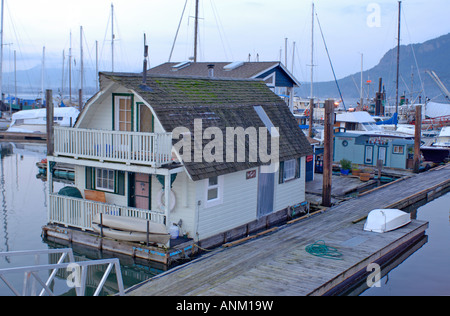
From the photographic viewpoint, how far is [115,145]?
56.3ft

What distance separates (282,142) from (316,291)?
9.49m

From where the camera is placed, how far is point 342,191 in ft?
87.8

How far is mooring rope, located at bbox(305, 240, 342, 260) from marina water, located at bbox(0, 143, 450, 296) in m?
1.38

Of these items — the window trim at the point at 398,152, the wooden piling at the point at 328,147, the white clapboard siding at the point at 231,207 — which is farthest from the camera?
the window trim at the point at 398,152

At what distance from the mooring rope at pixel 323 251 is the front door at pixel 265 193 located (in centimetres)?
413

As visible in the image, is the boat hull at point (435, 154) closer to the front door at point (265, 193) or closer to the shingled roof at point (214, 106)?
the shingled roof at point (214, 106)

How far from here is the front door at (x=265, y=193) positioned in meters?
20.2

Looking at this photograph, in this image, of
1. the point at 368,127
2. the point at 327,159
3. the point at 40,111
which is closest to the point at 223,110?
the point at 327,159

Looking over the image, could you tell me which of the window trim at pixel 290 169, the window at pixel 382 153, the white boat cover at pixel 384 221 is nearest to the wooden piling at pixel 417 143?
the window at pixel 382 153

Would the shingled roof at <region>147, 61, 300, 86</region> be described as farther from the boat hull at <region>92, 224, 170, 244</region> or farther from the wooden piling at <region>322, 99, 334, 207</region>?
the boat hull at <region>92, 224, 170, 244</region>

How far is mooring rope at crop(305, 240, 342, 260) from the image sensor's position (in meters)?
15.6

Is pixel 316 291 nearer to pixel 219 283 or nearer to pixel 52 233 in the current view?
pixel 219 283

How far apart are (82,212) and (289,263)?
770cm

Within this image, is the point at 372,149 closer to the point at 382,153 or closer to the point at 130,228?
the point at 382,153
